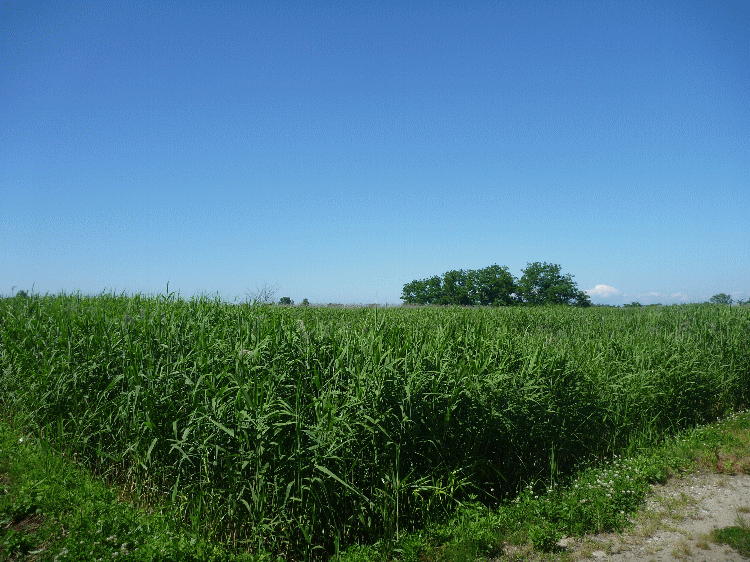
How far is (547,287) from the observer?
4541cm

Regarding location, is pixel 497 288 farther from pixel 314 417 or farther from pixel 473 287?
pixel 314 417

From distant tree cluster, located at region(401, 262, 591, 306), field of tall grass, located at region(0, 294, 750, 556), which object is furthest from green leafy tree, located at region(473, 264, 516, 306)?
field of tall grass, located at region(0, 294, 750, 556)

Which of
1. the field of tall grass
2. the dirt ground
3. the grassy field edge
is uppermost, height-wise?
the field of tall grass

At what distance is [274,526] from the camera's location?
380cm

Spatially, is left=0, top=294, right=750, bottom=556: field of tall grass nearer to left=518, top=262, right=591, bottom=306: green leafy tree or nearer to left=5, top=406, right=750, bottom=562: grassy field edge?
left=5, top=406, right=750, bottom=562: grassy field edge

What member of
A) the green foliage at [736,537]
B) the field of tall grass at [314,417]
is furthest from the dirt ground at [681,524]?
the field of tall grass at [314,417]

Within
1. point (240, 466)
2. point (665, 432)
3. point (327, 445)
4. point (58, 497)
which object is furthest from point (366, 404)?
point (665, 432)

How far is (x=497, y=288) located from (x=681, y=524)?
40.7 meters

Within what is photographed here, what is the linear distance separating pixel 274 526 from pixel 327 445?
2.51ft

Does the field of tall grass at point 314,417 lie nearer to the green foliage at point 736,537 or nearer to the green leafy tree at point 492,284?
the green foliage at point 736,537

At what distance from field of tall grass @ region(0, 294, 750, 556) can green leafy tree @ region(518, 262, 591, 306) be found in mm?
39394

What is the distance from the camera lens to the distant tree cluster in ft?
144

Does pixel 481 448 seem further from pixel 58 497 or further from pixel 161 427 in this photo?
pixel 58 497

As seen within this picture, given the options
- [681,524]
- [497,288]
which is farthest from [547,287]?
[681,524]
